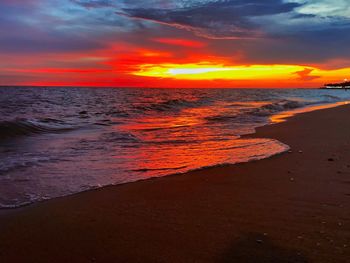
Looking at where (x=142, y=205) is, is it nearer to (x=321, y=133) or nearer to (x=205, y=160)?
(x=205, y=160)

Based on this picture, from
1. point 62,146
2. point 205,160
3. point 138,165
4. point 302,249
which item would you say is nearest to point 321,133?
point 205,160

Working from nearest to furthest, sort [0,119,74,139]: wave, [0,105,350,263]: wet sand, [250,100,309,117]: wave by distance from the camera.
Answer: [0,105,350,263]: wet sand
[0,119,74,139]: wave
[250,100,309,117]: wave

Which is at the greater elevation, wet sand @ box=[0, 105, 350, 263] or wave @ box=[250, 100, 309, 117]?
wave @ box=[250, 100, 309, 117]

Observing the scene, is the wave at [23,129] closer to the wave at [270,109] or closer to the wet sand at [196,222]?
the wet sand at [196,222]

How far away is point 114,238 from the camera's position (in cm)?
381

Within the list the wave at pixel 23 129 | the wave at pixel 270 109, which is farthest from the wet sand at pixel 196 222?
the wave at pixel 270 109

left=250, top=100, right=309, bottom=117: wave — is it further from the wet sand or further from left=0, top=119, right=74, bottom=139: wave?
the wet sand

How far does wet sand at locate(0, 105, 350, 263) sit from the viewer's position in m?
3.45

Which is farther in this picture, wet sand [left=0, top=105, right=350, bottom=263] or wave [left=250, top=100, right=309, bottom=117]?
wave [left=250, top=100, right=309, bottom=117]

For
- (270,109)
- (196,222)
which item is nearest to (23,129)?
(196,222)

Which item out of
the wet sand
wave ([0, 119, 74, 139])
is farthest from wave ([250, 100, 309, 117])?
the wet sand

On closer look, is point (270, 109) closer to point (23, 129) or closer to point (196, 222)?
point (23, 129)

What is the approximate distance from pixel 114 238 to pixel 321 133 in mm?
9940

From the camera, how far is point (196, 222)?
4.20 m
